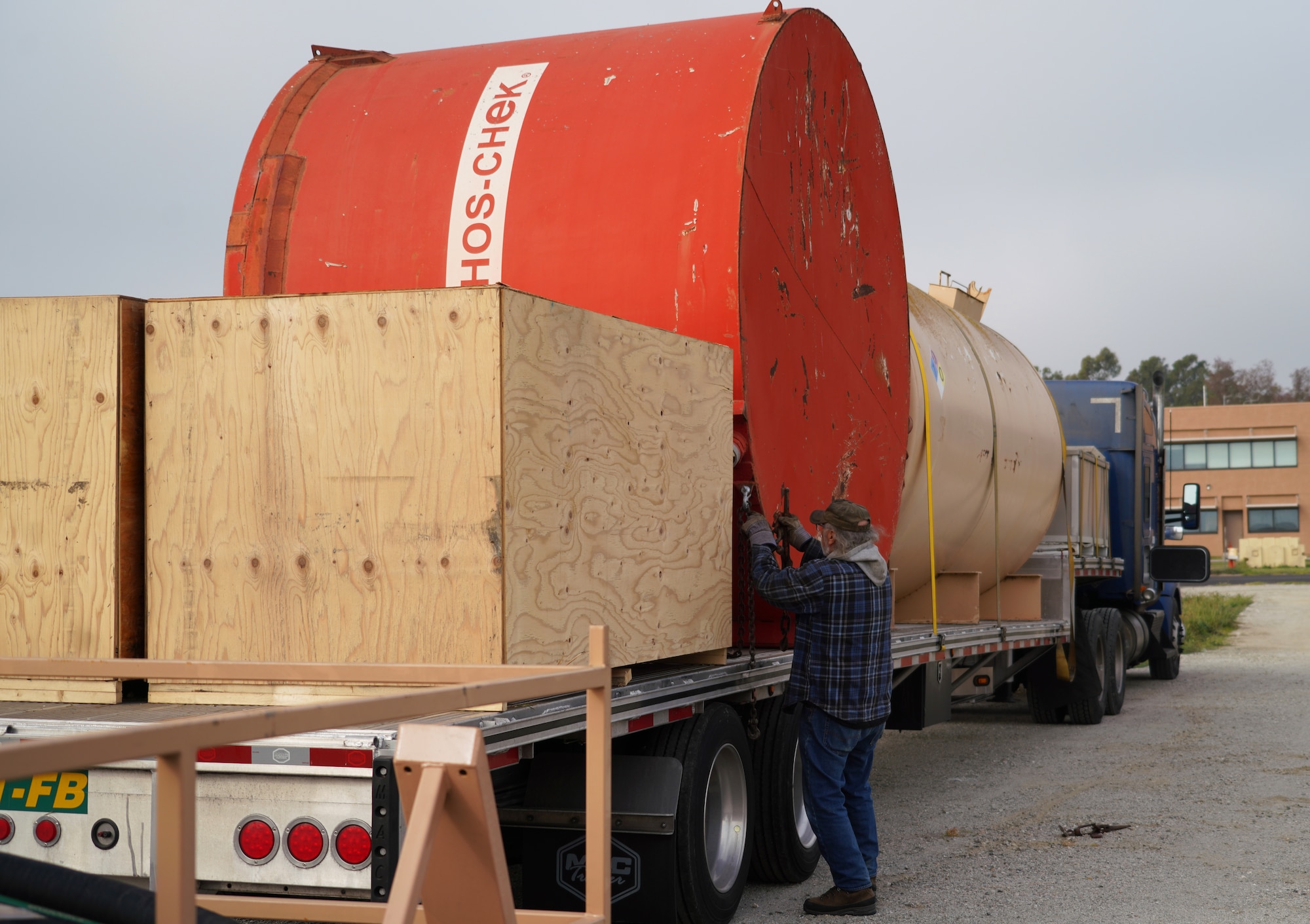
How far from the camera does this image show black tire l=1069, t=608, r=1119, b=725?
1207 centimetres

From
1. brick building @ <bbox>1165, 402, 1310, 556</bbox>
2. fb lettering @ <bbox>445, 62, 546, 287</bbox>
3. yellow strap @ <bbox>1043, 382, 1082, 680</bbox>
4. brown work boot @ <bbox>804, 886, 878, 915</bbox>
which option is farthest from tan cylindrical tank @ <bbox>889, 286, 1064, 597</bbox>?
brick building @ <bbox>1165, 402, 1310, 556</bbox>

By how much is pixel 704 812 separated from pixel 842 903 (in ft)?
3.42

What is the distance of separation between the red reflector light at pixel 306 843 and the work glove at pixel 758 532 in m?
2.51

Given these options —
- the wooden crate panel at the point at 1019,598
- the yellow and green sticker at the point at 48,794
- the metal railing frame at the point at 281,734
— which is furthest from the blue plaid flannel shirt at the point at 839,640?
the wooden crate panel at the point at 1019,598

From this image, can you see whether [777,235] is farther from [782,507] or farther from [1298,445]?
[1298,445]

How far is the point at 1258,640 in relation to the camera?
22.7 meters

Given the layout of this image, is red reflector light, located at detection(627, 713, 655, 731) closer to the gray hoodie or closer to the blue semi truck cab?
the gray hoodie

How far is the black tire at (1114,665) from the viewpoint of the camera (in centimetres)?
1274

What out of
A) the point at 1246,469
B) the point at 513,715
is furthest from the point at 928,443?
the point at 1246,469

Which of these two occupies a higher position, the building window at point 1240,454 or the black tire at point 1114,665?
the building window at point 1240,454

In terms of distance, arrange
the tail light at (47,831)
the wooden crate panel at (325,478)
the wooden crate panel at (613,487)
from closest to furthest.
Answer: the tail light at (47,831) < the wooden crate panel at (325,478) < the wooden crate panel at (613,487)

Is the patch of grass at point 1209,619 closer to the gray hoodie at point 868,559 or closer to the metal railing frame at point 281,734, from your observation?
the gray hoodie at point 868,559

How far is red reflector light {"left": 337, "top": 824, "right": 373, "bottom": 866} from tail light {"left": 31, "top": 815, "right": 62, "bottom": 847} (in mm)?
767

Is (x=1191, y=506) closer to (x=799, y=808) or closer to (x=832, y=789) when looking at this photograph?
(x=799, y=808)
